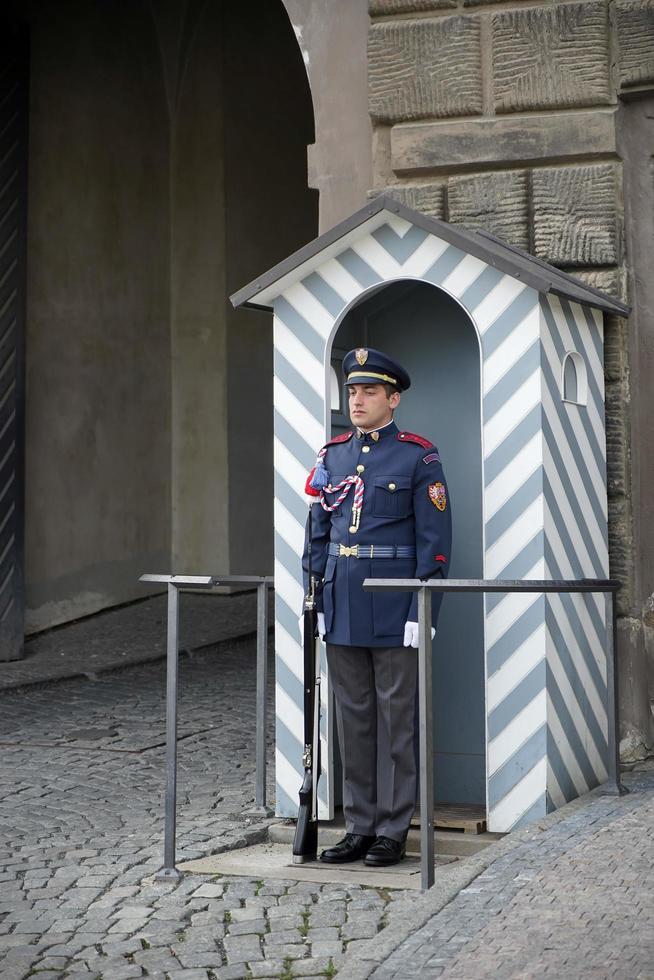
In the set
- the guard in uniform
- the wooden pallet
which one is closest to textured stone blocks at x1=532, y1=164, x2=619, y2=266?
the guard in uniform

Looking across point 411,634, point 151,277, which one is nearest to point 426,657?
point 411,634

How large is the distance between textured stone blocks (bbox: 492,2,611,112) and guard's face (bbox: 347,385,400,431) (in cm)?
166

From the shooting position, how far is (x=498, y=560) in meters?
4.92

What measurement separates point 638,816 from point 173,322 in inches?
323

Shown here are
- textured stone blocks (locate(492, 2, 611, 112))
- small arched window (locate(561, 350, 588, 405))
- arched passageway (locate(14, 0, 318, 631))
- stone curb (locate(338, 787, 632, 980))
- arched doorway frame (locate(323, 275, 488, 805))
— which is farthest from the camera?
arched passageway (locate(14, 0, 318, 631))

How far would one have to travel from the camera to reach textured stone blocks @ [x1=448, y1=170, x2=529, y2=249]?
5848 millimetres

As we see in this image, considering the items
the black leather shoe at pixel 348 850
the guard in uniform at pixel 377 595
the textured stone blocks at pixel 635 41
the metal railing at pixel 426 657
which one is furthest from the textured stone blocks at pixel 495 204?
the black leather shoe at pixel 348 850

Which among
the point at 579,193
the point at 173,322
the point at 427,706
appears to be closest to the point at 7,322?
the point at 173,322

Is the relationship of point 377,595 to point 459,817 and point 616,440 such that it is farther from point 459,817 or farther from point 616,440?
point 616,440

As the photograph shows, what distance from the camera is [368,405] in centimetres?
484

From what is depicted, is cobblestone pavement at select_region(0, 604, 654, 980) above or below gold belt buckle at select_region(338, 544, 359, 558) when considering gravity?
below

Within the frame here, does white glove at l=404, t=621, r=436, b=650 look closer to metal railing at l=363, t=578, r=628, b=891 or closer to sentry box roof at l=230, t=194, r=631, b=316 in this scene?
metal railing at l=363, t=578, r=628, b=891

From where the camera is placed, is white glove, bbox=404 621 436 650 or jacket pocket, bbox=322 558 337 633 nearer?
white glove, bbox=404 621 436 650

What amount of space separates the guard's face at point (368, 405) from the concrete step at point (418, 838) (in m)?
1.33
